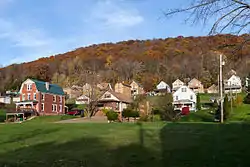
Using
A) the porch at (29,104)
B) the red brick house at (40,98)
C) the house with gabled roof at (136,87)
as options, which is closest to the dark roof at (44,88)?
the red brick house at (40,98)

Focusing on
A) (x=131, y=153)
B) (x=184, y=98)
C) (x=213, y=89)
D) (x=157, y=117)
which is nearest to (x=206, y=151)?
(x=131, y=153)

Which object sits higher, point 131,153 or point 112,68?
point 112,68

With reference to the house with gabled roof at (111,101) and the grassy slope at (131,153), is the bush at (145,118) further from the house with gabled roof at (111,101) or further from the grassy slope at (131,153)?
the house with gabled roof at (111,101)

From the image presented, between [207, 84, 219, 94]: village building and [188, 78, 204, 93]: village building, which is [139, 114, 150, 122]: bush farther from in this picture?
[188, 78, 204, 93]: village building

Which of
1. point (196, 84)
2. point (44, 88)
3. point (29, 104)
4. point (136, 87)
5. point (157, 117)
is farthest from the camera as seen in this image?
point (136, 87)

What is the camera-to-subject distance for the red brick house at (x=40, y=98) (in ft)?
201

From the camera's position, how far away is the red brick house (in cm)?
6128

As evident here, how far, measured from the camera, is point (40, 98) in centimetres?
6153

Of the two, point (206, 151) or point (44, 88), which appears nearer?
point (206, 151)

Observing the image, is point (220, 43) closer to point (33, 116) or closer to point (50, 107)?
point (33, 116)

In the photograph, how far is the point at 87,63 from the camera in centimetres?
10662

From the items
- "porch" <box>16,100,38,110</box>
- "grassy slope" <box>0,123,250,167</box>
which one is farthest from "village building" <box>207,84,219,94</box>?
"grassy slope" <box>0,123,250,167</box>

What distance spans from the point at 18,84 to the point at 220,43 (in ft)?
317

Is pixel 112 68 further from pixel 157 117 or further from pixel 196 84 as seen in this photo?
pixel 157 117
